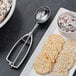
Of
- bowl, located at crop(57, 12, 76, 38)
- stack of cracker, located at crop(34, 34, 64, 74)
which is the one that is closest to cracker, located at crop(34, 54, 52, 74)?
stack of cracker, located at crop(34, 34, 64, 74)

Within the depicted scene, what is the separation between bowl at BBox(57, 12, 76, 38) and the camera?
93 centimetres

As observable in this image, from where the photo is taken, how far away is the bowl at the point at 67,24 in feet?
3.06

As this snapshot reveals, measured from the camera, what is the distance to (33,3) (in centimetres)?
108

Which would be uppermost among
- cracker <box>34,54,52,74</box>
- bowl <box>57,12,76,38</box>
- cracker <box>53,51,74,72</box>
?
bowl <box>57,12,76,38</box>

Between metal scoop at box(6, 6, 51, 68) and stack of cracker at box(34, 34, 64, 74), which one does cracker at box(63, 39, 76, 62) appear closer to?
stack of cracker at box(34, 34, 64, 74)

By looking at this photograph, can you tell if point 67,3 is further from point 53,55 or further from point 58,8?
point 53,55

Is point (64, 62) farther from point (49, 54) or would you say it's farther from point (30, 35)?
point (30, 35)

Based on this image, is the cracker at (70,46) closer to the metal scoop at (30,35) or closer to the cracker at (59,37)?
the cracker at (59,37)

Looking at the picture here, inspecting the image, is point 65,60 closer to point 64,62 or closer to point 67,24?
point 64,62

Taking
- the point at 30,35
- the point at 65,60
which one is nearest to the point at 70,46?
the point at 65,60

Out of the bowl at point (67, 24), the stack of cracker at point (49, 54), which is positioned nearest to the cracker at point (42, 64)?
the stack of cracker at point (49, 54)

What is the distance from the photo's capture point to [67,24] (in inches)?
37.3

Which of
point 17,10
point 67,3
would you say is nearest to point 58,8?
point 67,3

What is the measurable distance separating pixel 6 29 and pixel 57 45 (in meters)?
0.21
